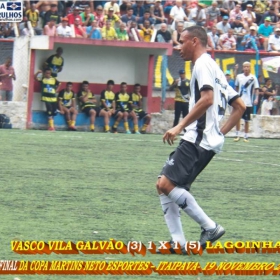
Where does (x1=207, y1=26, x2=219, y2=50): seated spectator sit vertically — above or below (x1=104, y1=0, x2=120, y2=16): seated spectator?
below

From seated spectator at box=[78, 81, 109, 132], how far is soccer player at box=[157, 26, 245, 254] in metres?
16.9

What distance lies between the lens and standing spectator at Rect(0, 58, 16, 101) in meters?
23.4

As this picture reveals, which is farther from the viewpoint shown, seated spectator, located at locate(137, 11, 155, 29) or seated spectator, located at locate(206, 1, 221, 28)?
seated spectator, located at locate(206, 1, 221, 28)

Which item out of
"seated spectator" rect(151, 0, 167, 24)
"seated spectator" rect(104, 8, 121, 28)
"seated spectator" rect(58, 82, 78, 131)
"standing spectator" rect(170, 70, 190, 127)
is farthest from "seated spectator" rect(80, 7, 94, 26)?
"standing spectator" rect(170, 70, 190, 127)

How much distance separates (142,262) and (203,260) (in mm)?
522

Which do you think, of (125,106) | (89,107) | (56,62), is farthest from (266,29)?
(56,62)

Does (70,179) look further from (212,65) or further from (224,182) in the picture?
(212,65)

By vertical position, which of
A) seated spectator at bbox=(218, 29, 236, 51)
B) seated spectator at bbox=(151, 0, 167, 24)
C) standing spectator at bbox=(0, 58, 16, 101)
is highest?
seated spectator at bbox=(151, 0, 167, 24)

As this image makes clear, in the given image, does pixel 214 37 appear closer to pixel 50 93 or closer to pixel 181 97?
pixel 181 97

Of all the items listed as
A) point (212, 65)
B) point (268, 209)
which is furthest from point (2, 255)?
point (268, 209)

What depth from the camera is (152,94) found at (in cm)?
2569

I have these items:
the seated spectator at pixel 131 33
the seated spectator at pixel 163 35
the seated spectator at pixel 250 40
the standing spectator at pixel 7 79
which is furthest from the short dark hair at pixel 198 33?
the seated spectator at pixel 250 40

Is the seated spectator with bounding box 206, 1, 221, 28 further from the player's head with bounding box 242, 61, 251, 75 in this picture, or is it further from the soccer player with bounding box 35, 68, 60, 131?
the soccer player with bounding box 35, 68, 60, 131

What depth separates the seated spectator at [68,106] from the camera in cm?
2384
